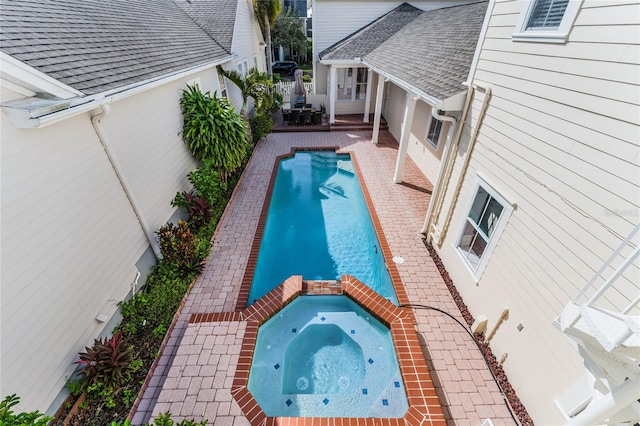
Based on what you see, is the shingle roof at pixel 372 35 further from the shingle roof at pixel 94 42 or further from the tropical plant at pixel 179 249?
the tropical plant at pixel 179 249

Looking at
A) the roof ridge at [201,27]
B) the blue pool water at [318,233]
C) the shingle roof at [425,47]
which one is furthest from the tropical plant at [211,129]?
the shingle roof at [425,47]

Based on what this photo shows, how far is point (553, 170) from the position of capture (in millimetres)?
3707

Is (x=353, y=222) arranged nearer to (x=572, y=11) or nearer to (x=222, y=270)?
(x=222, y=270)

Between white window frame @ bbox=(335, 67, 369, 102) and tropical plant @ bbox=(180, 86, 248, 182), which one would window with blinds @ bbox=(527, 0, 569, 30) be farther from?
white window frame @ bbox=(335, 67, 369, 102)

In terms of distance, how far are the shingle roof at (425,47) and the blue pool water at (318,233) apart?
443 centimetres

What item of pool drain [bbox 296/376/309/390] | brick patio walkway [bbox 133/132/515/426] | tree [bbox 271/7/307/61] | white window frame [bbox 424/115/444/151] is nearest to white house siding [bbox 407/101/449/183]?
white window frame [bbox 424/115/444/151]

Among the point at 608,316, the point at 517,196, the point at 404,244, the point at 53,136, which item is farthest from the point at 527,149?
the point at 53,136

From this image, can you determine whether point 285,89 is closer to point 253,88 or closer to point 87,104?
point 253,88

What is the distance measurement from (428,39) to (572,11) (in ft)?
29.0

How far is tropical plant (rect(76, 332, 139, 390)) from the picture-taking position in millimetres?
4441

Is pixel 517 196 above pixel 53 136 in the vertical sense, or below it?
below

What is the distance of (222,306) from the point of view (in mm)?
6117

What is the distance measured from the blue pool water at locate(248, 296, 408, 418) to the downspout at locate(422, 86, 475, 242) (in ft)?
10.9

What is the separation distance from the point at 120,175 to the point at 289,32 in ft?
122
